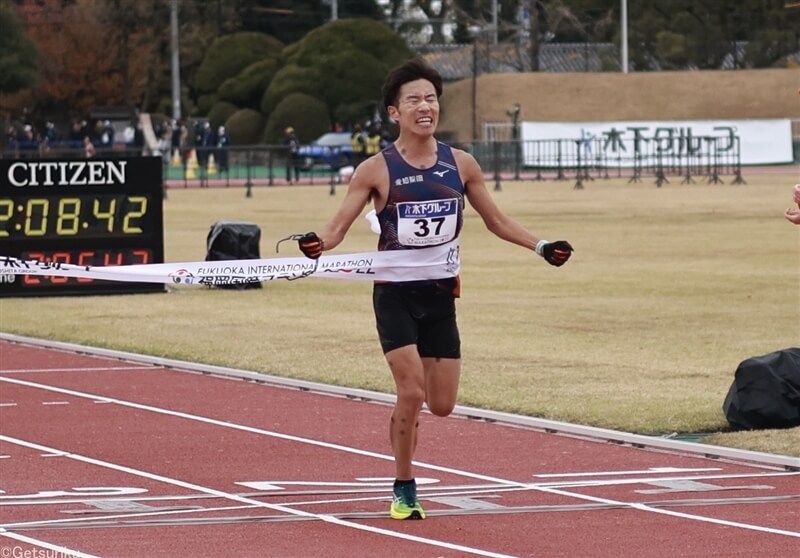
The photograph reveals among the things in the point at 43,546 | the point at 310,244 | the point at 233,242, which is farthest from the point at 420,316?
the point at 233,242

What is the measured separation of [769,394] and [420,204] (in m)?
3.91

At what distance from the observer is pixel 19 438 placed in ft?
39.9

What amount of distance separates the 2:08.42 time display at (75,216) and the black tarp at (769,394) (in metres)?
12.7

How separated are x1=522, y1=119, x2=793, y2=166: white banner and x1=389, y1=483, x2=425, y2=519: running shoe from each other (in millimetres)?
52846

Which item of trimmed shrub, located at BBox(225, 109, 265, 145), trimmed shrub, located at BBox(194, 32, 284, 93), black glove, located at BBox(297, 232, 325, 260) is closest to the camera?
black glove, located at BBox(297, 232, 325, 260)

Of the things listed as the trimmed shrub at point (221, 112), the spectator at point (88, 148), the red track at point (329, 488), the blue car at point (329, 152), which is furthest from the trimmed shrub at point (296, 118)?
the red track at point (329, 488)

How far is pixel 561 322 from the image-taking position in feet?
64.3

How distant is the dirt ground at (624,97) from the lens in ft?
255

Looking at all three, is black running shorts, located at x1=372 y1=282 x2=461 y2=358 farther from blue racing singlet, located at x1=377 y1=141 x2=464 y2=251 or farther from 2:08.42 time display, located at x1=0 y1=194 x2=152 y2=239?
2:08.42 time display, located at x1=0 y1=194 x2=152 y2=239

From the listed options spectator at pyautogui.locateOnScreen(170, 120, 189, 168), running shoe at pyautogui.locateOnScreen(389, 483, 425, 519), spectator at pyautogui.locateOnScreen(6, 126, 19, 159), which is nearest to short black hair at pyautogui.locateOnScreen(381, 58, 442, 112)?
→ running shoe at pyautogui.locateOnScreen(389, 483, 425, 519)

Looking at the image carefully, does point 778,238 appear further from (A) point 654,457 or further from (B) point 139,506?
(B) point 139,506

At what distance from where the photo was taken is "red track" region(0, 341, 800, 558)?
28.0ft

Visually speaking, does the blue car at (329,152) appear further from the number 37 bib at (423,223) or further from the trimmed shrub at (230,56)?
the number 37 bib at (423,223)

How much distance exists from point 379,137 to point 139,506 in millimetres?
53009
